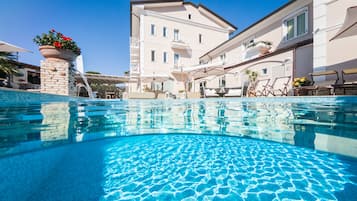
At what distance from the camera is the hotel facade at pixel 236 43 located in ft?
25.3

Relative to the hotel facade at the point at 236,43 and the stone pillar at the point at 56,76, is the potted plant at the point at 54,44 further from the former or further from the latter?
the hotel facade at the point at 236,43

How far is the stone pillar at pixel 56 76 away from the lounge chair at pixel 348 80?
1069cm

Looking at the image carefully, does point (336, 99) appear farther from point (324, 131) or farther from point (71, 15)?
point (71, 15)

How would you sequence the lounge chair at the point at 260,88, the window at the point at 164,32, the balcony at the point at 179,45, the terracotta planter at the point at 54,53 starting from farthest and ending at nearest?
the balcony at the point at 179,45 < the window at the point at 164,32 < the lounge chair at the point at 260,88 < the terracotta planter at the point at 54,53

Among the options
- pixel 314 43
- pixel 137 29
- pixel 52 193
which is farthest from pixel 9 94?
pixel 137 29

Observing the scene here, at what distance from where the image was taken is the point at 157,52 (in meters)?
18.3

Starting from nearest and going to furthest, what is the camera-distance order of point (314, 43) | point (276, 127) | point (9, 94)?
1. point (276, 127)
2. point (9, 94)
3. point (314, 43)

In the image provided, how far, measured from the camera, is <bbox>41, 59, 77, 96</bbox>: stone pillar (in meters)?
6.38

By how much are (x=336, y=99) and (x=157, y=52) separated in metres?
15.6

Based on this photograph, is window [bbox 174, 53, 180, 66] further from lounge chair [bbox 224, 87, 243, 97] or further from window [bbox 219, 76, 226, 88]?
lounge chair [bbox 224, 87, 243, 97]

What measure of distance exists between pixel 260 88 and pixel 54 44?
12.0m

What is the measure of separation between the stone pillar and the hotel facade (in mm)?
7162

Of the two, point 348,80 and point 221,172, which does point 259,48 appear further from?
point 221,172

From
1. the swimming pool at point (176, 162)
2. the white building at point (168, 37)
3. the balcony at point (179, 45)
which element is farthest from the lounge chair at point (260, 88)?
the balcony at point (179, 45)
